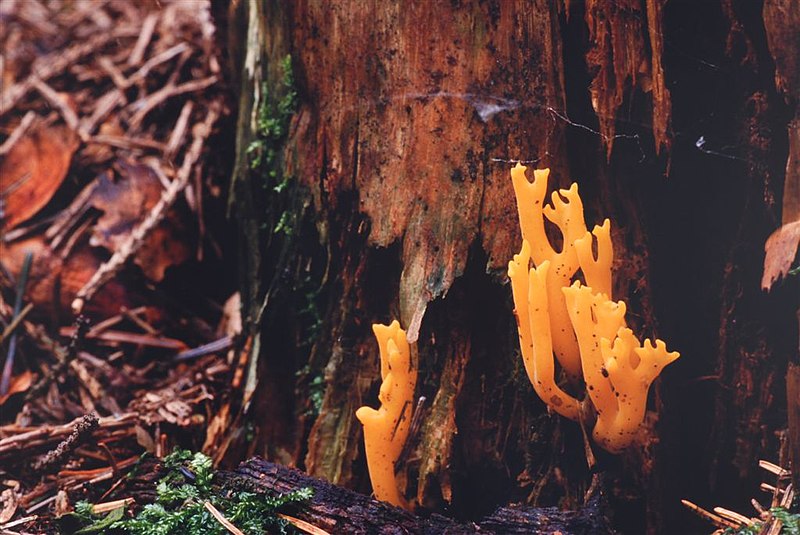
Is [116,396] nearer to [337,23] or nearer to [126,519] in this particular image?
[126,519]

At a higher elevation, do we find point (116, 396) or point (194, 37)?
point (194, 37)

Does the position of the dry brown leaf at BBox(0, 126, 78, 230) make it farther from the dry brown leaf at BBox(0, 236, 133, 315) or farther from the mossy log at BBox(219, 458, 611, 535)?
the mossy log at BBox(219, 458, 611, 535)

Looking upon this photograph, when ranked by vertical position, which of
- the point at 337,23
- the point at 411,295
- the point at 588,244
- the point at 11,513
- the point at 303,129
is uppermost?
the point at 337,23

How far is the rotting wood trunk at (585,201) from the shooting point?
6.82 ft

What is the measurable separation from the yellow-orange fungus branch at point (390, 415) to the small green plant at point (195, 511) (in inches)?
9.4

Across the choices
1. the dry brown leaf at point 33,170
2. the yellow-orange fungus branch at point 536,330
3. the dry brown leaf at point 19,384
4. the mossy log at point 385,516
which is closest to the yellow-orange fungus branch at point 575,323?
the yellow-orange fungus branch at point 536,330

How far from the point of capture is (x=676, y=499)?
81.8 inches

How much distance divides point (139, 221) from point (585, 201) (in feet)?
6.59

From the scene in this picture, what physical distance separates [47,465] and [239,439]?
592mm

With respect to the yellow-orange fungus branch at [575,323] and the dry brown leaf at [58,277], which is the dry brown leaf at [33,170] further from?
the yellow-orange fungus branch at [575,323]

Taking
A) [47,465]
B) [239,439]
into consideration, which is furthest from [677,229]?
[47,465]

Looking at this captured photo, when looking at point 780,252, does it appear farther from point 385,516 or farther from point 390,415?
point 385,516

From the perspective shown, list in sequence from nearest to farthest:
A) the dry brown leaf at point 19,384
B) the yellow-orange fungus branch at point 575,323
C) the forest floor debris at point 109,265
A: 1. the yellow-orange fungus branch at point 575,323
2. the forest floor debris at point 109,265
3. the dry brown leaf at point 19,384

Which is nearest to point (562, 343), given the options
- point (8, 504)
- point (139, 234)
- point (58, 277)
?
point (8, 504)
